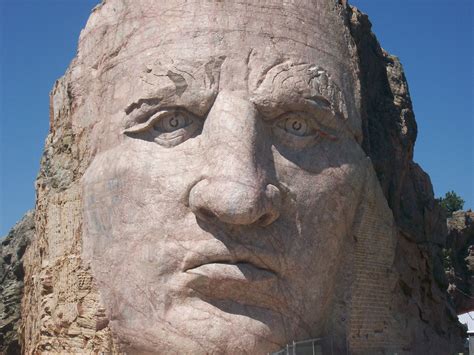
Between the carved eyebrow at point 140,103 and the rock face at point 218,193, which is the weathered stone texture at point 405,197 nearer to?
the rock face at point 218,193

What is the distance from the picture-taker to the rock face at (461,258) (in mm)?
14625

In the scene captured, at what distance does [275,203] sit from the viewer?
589 centimetres

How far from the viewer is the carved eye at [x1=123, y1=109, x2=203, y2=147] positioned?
6152mm

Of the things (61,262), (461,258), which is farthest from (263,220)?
(461,258)

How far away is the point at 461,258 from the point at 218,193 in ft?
38.4

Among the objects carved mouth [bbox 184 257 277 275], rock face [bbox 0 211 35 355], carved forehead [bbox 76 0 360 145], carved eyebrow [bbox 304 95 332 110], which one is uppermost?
carved forehead [bbox 76 0 360 145]

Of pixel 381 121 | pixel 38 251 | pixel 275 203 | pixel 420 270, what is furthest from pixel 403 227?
pixel 38 251

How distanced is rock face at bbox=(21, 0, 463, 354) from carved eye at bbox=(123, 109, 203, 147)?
0.04 ft

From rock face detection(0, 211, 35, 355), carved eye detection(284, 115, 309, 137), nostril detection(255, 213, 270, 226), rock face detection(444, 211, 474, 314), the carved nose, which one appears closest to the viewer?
the carved nose

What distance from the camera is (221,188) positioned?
5.72 m

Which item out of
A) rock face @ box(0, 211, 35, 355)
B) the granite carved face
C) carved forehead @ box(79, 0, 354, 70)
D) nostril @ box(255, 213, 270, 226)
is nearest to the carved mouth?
the granite carved face

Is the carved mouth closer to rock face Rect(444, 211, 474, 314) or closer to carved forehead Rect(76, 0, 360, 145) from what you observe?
carved forehead Rect(76, 0, 360, 145)

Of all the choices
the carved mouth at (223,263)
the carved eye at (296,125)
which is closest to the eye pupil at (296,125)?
the carved eye at (296,125)

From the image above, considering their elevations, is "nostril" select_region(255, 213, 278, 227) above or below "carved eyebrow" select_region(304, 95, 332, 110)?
below
